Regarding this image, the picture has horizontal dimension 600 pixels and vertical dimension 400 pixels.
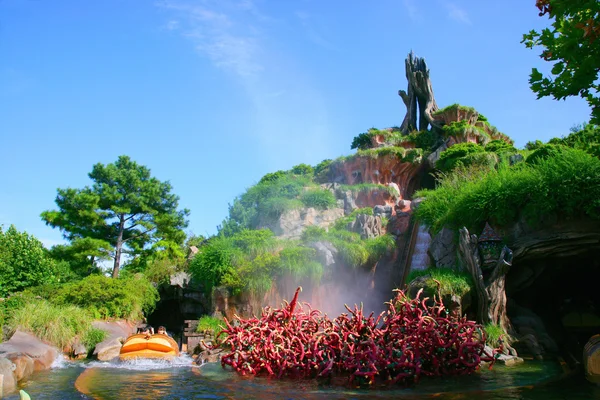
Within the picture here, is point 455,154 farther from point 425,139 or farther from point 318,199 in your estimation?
point 318,199

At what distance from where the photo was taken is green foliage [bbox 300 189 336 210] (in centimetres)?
2277

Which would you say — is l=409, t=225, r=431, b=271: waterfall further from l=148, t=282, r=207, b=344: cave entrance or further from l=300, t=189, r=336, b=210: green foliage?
l=148, t=282, r=207, b=344: cave entrance

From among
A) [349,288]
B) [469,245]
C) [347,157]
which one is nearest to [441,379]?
[469,245]

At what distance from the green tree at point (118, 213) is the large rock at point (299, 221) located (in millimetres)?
7203

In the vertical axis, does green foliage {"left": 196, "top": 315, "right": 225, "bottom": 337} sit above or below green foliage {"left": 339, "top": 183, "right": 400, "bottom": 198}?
below

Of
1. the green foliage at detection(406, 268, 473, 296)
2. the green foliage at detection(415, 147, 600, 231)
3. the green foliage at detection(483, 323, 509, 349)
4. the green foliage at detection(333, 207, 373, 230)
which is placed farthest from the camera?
the green foliage at detection(333, 207, 373, 230)

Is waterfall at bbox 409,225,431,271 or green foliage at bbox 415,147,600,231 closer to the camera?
green foliage at bbox 415,147,600,231

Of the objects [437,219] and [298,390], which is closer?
[298,390]

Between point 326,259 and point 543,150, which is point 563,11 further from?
point 543,150

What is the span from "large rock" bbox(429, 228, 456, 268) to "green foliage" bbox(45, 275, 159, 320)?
11448mm

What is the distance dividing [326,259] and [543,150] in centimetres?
1000

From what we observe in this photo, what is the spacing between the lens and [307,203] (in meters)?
22.8

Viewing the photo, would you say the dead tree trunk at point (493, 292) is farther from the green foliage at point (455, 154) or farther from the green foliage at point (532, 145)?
the green foliage at point (532, 145)

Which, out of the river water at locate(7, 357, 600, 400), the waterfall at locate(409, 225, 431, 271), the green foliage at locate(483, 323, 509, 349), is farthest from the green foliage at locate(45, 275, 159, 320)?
the green foliage at locate(483, 323, 509, 349)
